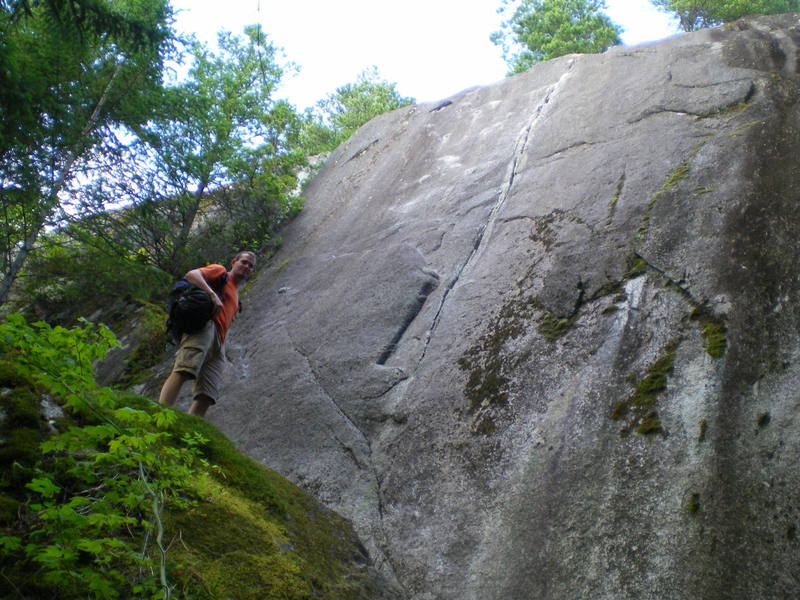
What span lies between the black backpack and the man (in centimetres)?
6

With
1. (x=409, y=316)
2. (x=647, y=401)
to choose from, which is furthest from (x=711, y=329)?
(x=409, y=316)

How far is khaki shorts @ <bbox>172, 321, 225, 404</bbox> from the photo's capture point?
5543mm

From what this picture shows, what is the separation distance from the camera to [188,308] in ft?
17.8

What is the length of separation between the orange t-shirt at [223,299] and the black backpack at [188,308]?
9.3 inches

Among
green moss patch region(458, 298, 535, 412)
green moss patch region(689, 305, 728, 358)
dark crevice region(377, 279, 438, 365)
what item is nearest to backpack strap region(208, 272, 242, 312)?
dark crevice region(377, 279, 438, 365)

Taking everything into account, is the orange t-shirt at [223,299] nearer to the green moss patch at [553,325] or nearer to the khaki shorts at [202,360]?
the khaki shorts at [202,360]

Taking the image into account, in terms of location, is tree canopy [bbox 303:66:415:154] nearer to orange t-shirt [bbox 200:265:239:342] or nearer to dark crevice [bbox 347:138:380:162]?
dark crevice [bbox 347:138:380:162]

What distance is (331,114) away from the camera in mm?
27734

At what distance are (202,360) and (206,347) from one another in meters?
0.12

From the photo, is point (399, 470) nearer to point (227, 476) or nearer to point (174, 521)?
point (227, 476)

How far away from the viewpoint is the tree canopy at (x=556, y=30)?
22.2m

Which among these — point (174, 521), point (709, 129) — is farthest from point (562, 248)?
point (174, 521)

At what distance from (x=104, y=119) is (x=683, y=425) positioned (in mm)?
9494

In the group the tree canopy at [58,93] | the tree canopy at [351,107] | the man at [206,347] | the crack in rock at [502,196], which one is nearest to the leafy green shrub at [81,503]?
the man at [206,347]
